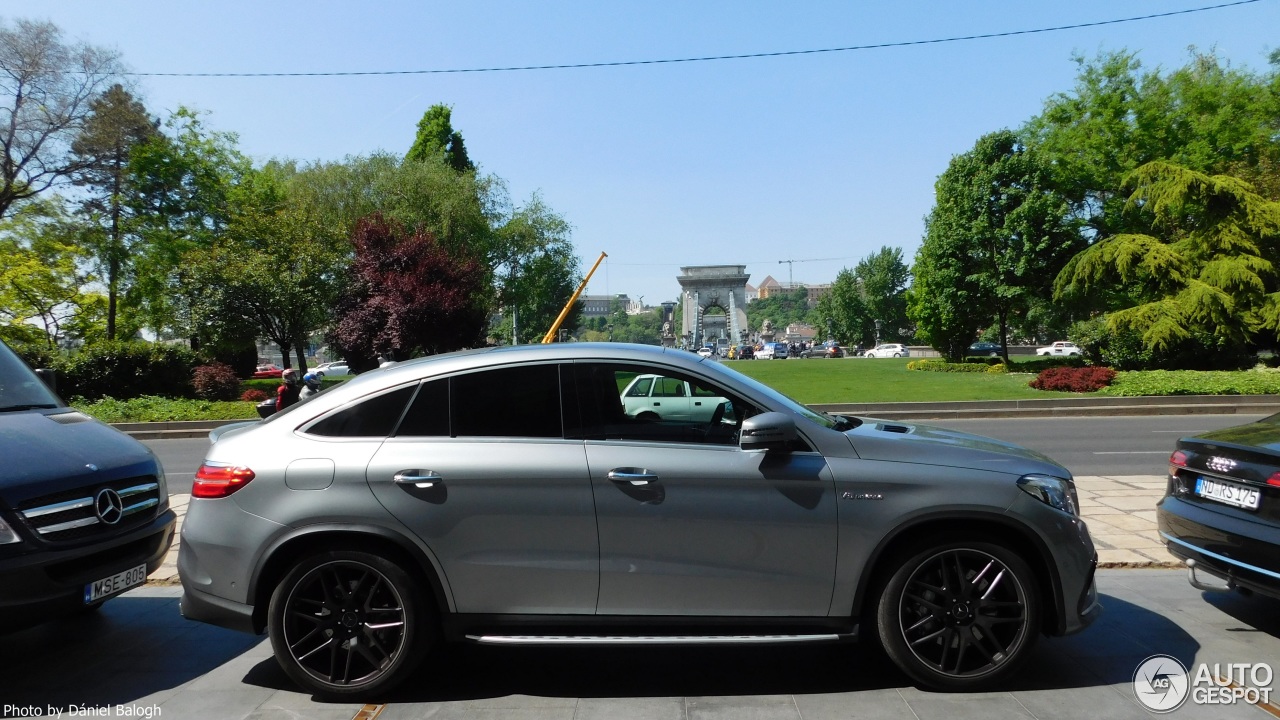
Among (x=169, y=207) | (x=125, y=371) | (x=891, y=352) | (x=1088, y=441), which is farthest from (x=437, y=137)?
(x=1088, y=441)

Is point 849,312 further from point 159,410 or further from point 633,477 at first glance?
point 633,477

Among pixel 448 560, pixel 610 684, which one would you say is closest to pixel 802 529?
pixel 610 684

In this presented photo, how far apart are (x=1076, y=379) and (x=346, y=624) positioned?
24.3m

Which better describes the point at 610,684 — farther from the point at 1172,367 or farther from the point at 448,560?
the point at 1172,367

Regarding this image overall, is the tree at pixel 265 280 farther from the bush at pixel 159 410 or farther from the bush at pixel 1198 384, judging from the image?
the bush at pixel 1198 384

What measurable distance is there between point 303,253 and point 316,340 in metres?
5.77

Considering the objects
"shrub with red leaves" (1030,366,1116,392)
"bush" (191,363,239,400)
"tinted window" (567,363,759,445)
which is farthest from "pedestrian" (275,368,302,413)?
"shrub with red leaves" (1030,366,1116,392)

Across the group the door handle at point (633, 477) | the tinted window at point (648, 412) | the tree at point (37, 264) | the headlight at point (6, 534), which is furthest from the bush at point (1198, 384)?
the tree at point (37, 264)

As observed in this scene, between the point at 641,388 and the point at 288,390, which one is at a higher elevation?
the point at 641,388

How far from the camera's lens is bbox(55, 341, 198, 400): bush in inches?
1010

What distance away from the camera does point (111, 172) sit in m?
35.7

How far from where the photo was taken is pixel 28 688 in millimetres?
4391

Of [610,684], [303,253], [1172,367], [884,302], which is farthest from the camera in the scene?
[884,302]

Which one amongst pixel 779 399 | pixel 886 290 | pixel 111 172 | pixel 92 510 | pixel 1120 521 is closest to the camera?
pixel 779 399
